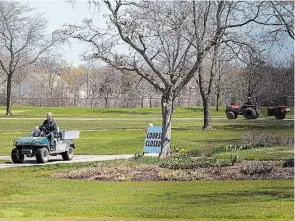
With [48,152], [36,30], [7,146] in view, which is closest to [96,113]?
[36,30]

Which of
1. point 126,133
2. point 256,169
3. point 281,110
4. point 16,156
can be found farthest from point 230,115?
point 256,169

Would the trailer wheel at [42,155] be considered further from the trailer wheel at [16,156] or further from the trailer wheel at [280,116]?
the trailer wheel at [280,116]

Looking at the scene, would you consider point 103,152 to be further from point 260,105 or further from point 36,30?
point 36,30

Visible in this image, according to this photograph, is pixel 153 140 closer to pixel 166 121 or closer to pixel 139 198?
pixel 166 121

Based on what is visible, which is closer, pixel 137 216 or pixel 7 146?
pixel 137 216

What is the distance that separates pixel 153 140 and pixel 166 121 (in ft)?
4.93

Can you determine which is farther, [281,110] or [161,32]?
[281,110]

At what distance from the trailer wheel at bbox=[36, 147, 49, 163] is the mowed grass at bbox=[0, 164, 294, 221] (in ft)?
15.2

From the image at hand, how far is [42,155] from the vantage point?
25141 millimetres

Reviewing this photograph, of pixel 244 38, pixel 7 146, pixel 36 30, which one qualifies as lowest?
pixel 7 146

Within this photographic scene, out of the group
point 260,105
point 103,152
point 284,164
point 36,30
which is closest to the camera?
point 284,164

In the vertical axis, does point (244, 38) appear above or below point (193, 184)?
above

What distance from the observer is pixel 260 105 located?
188 ft

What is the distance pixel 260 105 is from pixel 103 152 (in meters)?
29.0
